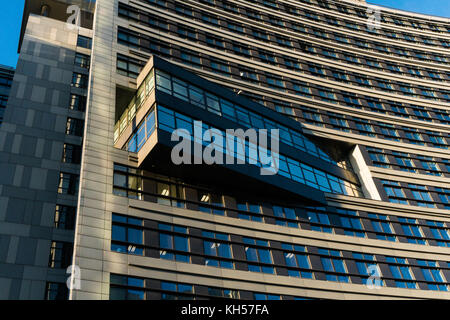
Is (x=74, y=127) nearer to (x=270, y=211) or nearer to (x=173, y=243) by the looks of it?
(x=173, y=243)

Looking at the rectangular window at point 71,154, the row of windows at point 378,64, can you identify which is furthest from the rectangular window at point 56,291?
the row of windows at point 378,64

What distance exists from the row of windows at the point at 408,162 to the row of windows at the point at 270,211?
738cm

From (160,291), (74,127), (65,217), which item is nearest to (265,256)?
(160,291)

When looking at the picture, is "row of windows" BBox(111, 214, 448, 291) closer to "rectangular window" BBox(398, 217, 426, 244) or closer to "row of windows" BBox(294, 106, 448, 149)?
"rectangular window" BBox(398, 217, 426, 244)

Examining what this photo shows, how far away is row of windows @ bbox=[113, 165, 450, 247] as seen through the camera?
3206cm

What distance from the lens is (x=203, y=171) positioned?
33.5 m

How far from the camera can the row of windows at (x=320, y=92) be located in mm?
49628

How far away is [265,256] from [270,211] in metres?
4.45

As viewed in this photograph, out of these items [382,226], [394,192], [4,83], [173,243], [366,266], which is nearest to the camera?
[173,243]

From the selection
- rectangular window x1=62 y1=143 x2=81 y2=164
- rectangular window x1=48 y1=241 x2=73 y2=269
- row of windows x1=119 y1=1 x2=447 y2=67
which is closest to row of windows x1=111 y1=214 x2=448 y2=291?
rectangular window x1=48 y1=241 x2=73 y2=269

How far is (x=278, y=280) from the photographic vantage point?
31.4m
